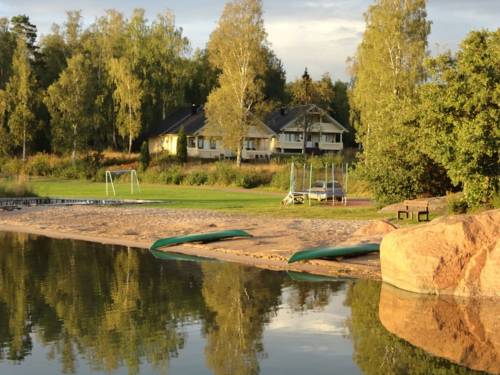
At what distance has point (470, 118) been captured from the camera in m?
24.1

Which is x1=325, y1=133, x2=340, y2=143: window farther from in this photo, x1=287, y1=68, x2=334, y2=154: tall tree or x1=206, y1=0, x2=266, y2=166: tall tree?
x1=206, y1=0, x2=266, y2=166: tall tree

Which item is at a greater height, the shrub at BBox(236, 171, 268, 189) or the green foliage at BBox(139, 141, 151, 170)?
the green foliage at BBox(139, 141, 151, 170)

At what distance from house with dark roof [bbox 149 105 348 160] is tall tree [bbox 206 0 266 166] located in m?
13.8

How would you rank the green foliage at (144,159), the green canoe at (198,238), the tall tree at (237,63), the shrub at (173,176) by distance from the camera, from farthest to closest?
the green foliage at (144,159)
the tall tree at (237,63)
the shrub at (173,176)
the green canoe at (198,238)

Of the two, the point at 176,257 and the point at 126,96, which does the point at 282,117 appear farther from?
the point at 176,257

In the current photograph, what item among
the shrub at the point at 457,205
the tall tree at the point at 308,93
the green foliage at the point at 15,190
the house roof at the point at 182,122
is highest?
the tall tree at the point at 308,93

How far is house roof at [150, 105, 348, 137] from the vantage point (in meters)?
83.0

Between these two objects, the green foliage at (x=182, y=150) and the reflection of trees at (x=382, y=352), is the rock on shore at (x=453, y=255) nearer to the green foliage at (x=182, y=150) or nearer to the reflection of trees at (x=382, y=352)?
the reflection of trees at (x=382, y=352)

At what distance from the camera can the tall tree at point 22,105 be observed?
244ft

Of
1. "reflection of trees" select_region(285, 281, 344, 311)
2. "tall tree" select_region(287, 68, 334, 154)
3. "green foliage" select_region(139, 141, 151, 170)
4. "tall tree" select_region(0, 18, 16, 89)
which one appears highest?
"tall tree" select_region(0, 18, 16, 89)

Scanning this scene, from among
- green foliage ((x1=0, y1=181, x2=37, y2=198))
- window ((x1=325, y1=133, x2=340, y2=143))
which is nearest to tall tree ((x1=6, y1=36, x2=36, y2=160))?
window ((x1=325, y1=133, x2=340, y2=143))

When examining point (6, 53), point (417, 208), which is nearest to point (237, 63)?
point (6, 53)

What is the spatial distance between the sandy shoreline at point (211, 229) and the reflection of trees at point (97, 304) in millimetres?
1965

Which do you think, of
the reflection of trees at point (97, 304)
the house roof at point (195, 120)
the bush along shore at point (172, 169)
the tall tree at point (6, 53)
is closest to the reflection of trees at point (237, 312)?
the reflection of trees at point (97, 304)
